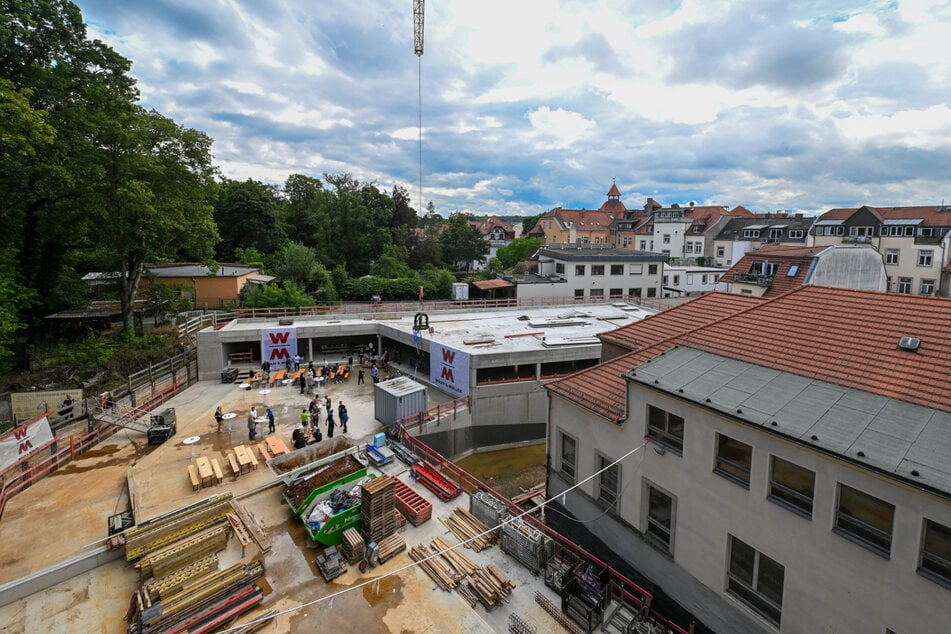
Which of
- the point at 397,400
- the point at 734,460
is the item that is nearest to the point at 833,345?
the point at 734,460

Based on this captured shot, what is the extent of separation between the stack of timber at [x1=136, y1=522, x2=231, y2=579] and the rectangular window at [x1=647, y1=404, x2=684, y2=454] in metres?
12.9

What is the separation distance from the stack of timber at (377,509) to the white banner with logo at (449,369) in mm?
12467

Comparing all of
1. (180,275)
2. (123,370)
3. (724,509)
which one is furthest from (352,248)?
(724,509)

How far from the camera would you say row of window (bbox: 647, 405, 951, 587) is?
789cm

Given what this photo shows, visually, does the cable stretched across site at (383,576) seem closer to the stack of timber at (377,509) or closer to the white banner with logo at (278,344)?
the stack of timber at (377,509)

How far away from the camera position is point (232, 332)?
31438 mm

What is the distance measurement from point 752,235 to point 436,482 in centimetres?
6973

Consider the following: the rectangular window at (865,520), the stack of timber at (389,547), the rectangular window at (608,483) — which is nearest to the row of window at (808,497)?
the rectangular window at (865,520)

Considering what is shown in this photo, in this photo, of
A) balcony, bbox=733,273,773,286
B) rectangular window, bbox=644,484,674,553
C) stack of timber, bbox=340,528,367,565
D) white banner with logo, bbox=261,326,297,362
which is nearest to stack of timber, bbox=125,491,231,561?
stack of timber, bbox=340,528,367,565

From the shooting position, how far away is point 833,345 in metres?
11.9

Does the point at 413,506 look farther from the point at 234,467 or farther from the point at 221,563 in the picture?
the point at 234,467

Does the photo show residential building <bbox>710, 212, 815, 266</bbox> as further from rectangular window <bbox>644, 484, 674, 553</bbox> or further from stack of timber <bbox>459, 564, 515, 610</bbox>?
stack of timber <bbox>459, 564, 515, 610</bbox>

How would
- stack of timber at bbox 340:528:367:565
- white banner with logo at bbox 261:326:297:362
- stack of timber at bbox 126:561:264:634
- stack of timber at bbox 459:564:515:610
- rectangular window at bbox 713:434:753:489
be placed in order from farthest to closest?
white banner with logo at bbox 261:326:297:362 → stack of timber at bbox 340:528:367:565 → stack of timber at bbox 459:564:515:610 → stack of timber at bbox 126:561:264:634 → rectangular window at bbox 713:434:753:489

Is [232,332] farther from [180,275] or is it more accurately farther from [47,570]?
[47,570]
